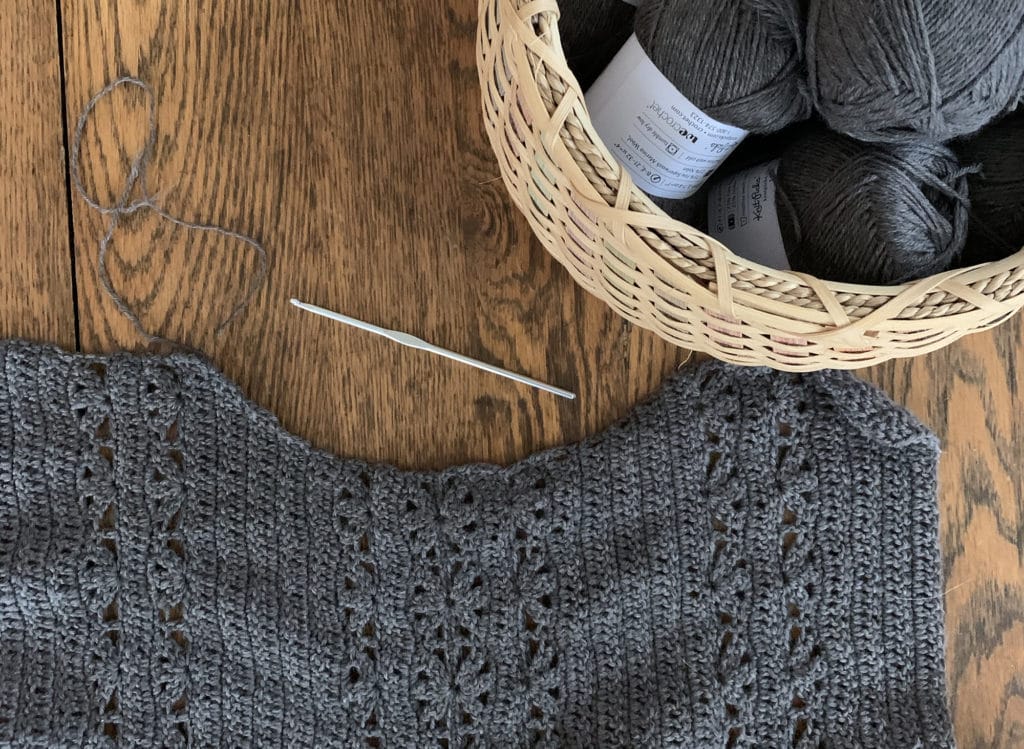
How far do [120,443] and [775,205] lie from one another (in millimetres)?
595

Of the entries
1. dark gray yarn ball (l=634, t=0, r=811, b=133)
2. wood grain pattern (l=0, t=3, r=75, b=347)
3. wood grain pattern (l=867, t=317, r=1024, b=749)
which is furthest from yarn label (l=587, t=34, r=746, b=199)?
wood grain pattern (l=0, t=3, r=75, b=347)

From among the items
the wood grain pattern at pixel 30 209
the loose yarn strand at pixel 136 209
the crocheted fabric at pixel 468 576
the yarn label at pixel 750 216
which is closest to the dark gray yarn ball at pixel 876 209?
the yarn label at pixel 750 216

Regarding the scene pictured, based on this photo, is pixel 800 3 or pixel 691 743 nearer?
pixel 800 3

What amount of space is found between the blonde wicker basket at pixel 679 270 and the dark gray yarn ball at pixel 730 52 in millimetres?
95

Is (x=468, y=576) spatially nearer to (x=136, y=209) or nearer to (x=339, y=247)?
(x=339, y=247)

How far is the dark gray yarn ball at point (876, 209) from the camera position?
0.64 metres

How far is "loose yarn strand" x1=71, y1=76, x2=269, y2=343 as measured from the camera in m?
0.81

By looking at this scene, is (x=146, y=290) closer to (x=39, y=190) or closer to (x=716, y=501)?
(x=39, y=190)

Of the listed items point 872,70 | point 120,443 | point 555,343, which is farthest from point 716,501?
point 120,443

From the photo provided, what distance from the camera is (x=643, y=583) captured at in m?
0.80

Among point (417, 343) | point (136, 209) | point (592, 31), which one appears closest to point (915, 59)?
point (592, 31)

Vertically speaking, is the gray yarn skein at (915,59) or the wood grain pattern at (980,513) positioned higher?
the gray yarn skein at (915,59)

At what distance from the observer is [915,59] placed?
0.57 metres

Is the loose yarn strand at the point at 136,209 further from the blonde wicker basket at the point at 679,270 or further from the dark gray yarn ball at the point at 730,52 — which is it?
the dark gray yarn ball at the point at 730,52
